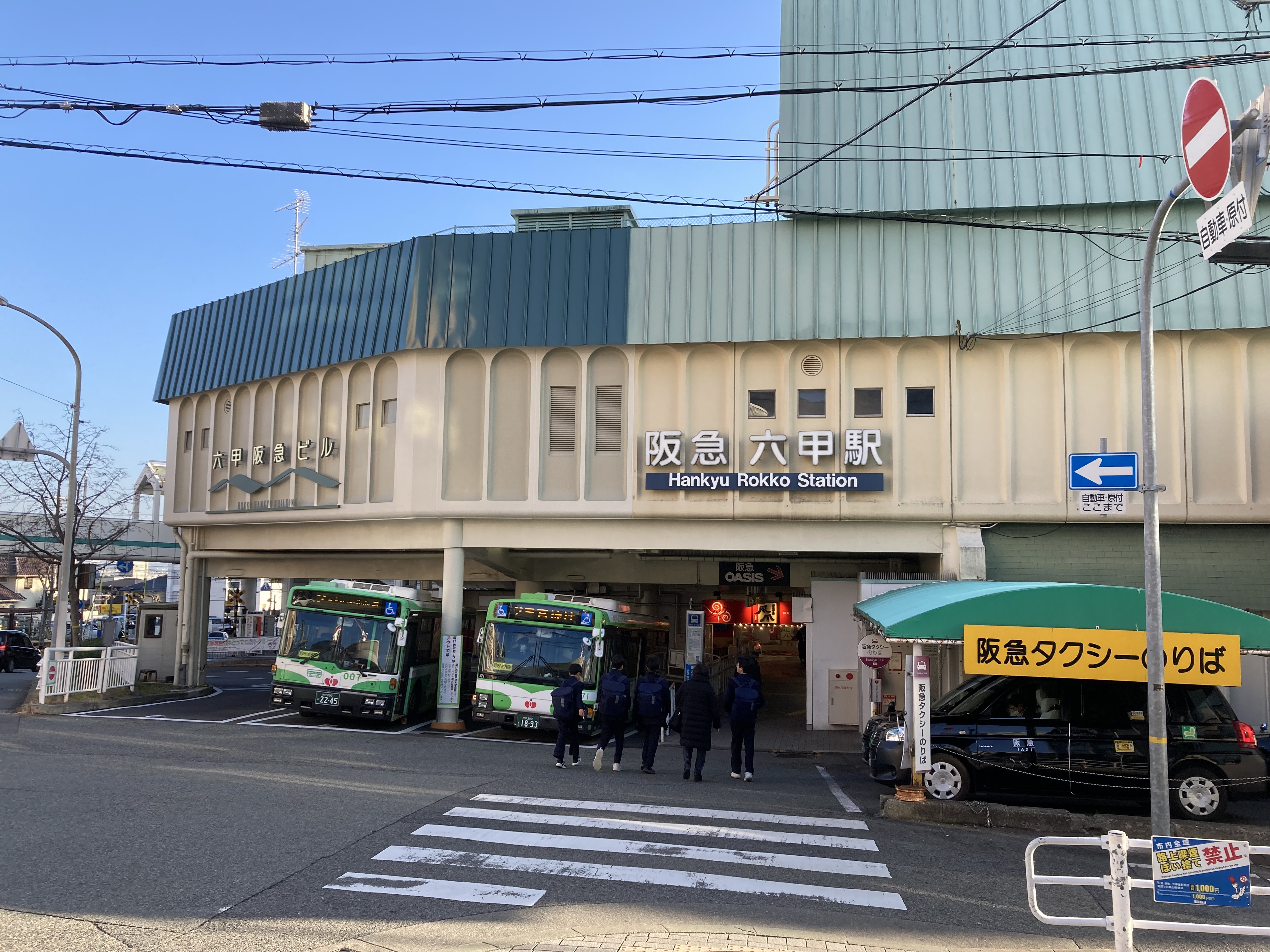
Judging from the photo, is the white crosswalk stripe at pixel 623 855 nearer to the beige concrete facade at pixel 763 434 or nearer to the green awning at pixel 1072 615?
the green awning at pixel 1072 615

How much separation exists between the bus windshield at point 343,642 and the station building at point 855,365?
9.70ft

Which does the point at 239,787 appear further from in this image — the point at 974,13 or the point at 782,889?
the point at 974,13

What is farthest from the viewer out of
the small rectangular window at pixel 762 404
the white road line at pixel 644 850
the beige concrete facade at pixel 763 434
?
the small rectangular window at pixel 762 404

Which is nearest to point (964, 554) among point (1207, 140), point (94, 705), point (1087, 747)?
point (1087, 747)

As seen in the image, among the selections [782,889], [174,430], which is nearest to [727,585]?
[174,430]

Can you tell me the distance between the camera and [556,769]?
15625 millimetres

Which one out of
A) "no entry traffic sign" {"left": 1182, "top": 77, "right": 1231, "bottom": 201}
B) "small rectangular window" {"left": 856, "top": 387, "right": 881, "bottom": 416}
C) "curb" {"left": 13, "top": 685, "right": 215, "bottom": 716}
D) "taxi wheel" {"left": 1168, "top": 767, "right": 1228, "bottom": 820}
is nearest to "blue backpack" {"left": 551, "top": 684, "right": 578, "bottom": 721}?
"taxi wheel" {"left": 1168, "top": 767, "right": 1228, "bottom": 820}

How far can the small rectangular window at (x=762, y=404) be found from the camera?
827 inches

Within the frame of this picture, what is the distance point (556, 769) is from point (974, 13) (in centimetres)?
1808

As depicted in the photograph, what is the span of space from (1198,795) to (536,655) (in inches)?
446

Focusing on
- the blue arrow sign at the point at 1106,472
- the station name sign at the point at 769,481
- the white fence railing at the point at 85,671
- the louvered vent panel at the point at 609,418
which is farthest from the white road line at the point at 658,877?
the white fence railing at the point at 85,671

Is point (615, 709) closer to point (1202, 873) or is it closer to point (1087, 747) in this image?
point (1087, 747)

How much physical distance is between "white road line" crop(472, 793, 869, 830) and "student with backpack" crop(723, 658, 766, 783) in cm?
260

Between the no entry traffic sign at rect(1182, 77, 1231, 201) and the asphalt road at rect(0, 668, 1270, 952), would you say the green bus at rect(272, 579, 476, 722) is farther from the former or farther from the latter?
the no entry traffic sign at rect(1182, 77, 1231, 201)
